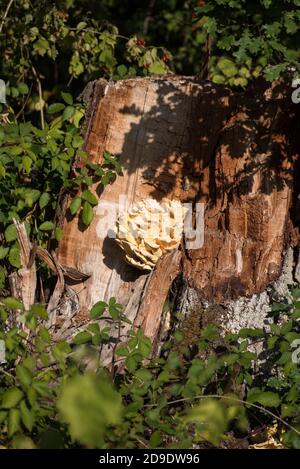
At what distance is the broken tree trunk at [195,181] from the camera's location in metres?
3.45

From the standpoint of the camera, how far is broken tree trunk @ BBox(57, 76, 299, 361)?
3453mm

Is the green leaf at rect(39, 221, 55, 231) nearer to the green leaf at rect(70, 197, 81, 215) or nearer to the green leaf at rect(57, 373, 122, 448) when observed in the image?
the green leaf at rect(70, 197, 81, 215)

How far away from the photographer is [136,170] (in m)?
3.64

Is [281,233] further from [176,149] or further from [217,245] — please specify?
[176,149]

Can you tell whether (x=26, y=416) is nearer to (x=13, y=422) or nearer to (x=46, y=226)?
(x=13, y=422)

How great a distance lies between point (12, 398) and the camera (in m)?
2.27

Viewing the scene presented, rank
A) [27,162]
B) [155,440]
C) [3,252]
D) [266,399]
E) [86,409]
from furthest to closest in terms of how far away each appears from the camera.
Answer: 1. [3,252]
2. [27,162]
3. [266,399]
4. [155,440]
5. [86,409]

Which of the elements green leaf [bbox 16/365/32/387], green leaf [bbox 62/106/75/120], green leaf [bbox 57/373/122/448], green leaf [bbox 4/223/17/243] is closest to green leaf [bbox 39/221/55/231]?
green leaf [bbox 4/223/17/243]

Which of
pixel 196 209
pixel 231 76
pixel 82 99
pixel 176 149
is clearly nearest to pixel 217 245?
pixel 196 209

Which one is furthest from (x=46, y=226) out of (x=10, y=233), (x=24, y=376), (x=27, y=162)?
(x=24, y=376)

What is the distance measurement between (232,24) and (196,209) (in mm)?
958

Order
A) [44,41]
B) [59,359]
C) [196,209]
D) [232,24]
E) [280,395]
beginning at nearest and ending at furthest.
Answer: [59,359] → [280,395] → [232,24] → [196,209] → [44,41]

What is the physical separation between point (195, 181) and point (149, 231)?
38 cm

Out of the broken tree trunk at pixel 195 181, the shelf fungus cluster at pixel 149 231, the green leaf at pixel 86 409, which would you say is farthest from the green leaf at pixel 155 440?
the shelf fungus cluster at pixel 149 231
